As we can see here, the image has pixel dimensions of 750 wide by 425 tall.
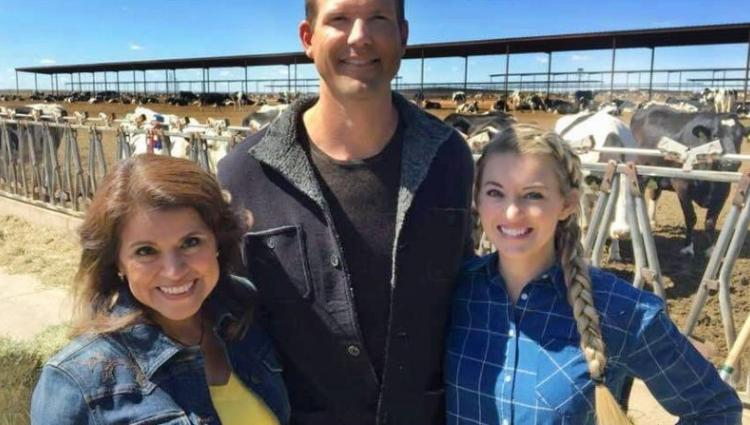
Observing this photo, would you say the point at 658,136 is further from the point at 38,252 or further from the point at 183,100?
the point at 183,100

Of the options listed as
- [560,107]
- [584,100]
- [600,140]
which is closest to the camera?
[600,140]

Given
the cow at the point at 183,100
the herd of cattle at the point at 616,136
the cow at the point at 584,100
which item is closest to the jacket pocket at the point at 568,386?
the herd of cattle at the point at 616,136

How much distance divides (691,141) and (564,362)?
29.3ft

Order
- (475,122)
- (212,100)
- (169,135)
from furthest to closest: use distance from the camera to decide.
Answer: (212,100)
(475,122)
(169,135)

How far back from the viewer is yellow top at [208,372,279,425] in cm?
168

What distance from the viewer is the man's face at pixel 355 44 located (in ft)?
6.07

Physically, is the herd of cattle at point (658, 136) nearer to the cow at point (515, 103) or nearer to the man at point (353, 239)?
the man at point (353, 239)

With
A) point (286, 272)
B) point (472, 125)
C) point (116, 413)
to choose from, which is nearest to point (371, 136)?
point (286, 272)

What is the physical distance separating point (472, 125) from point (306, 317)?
8.48 metres

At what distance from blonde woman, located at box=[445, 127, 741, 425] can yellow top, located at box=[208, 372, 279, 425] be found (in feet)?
1.76

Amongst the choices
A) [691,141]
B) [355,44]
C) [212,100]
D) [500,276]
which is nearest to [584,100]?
[691,141]

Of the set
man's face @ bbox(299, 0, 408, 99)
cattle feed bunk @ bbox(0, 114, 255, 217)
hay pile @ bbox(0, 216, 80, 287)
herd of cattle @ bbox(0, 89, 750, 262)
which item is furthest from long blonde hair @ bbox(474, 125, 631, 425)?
cattle feed bunk @ bbox(0, 114, 255, 217)

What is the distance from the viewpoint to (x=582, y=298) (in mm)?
1714

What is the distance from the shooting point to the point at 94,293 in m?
1.70
